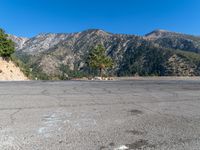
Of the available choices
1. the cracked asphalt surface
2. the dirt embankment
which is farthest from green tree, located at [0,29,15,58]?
the cracked asphalt surface

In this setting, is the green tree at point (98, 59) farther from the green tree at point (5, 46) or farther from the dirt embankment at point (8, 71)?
the green tree at point (5, 46)

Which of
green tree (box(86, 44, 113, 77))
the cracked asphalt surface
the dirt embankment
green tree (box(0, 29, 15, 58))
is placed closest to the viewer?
the cracked asphalt surface

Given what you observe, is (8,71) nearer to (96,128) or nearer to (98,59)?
(98,59)

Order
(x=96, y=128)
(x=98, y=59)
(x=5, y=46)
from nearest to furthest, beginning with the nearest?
(x=96, y=128) < (x=5, y=46) < (x=98, y=59)

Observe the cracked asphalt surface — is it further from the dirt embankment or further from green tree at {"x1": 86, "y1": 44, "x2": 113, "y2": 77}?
green tree at {"x1": 86, "y1": 44, "x2": 113, "y2": 77}

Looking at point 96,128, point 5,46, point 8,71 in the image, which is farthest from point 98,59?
point 96,128

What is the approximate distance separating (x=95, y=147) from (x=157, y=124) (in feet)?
8.10

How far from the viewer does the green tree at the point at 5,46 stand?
4260cm

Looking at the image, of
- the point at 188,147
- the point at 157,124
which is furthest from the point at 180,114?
the point at 188,147

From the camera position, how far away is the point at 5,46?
4356 cm

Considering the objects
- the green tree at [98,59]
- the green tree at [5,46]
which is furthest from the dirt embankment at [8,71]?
the green tree at [98,59]

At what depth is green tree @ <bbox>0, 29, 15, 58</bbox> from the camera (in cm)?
4260

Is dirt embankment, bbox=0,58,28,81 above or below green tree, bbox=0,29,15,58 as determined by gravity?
below

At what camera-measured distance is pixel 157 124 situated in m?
6.15
